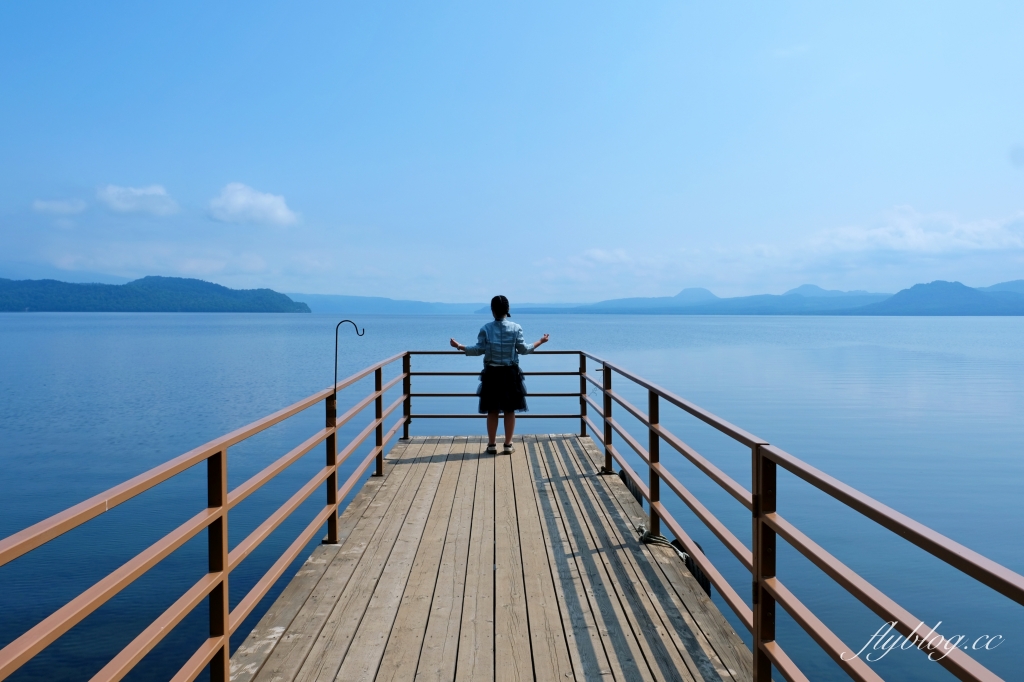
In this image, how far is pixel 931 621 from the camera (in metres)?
6.52

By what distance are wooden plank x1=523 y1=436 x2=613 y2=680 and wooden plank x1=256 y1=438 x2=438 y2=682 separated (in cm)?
114

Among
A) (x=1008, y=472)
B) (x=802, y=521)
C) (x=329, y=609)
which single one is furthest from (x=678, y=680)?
(x=1008, y=472)

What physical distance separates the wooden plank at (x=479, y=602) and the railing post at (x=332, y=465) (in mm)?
877

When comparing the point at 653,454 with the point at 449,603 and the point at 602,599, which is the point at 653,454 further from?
the point at 449,603

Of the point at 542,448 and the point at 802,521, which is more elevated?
the point at 542,448

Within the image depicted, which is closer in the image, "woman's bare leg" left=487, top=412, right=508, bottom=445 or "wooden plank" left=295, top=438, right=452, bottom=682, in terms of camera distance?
"wooden plank" left=295, top=438, right=452, bottom=682

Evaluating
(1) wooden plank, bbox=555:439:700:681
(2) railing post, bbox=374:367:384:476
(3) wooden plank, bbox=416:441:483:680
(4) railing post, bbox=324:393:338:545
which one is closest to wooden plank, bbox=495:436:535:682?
(3) wooden plank, bbox=416:441:483:680

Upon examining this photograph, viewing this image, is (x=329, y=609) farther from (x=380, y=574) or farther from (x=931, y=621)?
(x=931, y=621)

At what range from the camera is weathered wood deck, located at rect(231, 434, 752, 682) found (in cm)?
290

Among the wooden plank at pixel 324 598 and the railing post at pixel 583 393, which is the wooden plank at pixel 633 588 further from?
the railing post at pixel 583 393

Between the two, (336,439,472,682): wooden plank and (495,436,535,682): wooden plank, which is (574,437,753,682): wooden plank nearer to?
(495,436,535,682): wooden plank

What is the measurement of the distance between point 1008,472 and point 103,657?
45.1 ft

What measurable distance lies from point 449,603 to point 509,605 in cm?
30

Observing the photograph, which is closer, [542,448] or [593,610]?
[593,610]
